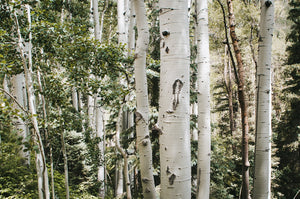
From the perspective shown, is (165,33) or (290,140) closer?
(165,33)

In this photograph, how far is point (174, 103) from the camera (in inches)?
48.6

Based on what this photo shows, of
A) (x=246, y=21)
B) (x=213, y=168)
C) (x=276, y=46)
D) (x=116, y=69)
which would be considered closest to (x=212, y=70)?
(x=276, y=46)

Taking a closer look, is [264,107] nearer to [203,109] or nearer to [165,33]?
[203,109]

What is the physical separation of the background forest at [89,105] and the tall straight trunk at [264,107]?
537 millimetres

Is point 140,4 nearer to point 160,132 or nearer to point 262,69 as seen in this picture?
point 160,132

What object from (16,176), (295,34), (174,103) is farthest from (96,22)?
(295,34)

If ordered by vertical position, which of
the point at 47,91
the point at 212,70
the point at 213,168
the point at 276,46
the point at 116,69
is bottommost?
the point at 213,168

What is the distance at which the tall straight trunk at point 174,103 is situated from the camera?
1211mm

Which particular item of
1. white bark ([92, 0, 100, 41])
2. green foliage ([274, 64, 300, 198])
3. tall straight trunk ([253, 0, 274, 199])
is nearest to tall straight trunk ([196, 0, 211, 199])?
tall straight trunk ([253, 0, 274, 199])

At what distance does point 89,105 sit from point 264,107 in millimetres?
7089

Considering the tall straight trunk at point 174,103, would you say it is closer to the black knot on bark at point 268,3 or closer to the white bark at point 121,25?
the black knot on bark at point 268,3

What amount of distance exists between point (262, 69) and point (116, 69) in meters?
2.30

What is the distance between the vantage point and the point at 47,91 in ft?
10.8

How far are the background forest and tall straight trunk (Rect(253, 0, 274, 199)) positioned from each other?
537 millimetres
